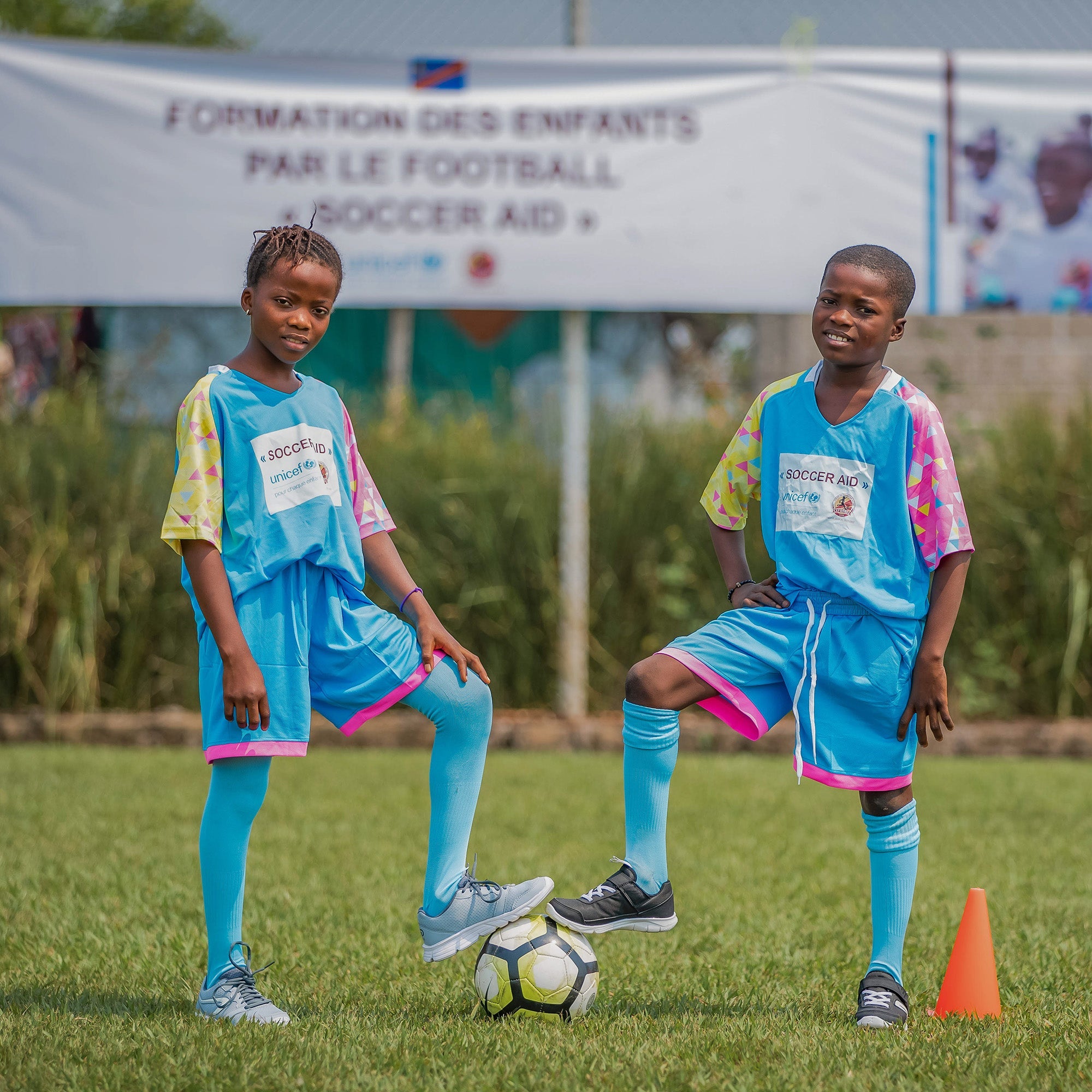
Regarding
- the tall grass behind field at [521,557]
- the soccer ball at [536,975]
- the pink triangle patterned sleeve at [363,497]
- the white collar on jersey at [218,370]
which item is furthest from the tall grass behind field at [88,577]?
the soccer ball at [536,975]

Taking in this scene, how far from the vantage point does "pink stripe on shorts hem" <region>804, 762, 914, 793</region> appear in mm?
3445

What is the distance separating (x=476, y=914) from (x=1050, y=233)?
21.6 feet

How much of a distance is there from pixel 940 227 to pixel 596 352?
8.01 metres

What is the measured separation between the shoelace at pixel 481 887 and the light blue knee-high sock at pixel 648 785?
35cm

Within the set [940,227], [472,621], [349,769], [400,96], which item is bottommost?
[349,769]

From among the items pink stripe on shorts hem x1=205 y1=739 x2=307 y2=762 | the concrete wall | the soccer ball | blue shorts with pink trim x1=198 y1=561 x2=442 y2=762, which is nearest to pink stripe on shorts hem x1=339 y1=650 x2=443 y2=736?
blue shorts with pink trim x1=198 y1=561 x2=442 y2=762

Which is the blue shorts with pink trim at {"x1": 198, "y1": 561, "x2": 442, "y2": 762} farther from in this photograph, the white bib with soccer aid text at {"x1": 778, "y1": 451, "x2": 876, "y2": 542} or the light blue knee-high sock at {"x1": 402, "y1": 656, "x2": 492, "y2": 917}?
the white bib with soccer aid text at {"x1": 778, "y1": 451, "x2": 876, "y2": 542}

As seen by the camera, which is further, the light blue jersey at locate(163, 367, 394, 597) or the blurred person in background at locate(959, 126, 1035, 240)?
the blurred person in background at locate(959, 126, 1035, 240)

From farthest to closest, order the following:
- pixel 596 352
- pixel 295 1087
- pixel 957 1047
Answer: pixel 596 352, pixel 957 1047, pixel 295 1087

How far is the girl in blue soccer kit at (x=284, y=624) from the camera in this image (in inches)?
131

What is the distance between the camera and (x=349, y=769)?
24.0 feet

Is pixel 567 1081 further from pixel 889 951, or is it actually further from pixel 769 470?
pixel 769 470

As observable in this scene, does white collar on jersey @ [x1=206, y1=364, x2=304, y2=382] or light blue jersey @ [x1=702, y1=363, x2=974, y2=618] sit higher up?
white collar on jersey @ [x1=206, y1=364, x2=304, y2=382]

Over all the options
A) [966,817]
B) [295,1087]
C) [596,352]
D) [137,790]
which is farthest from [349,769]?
[596,352]
